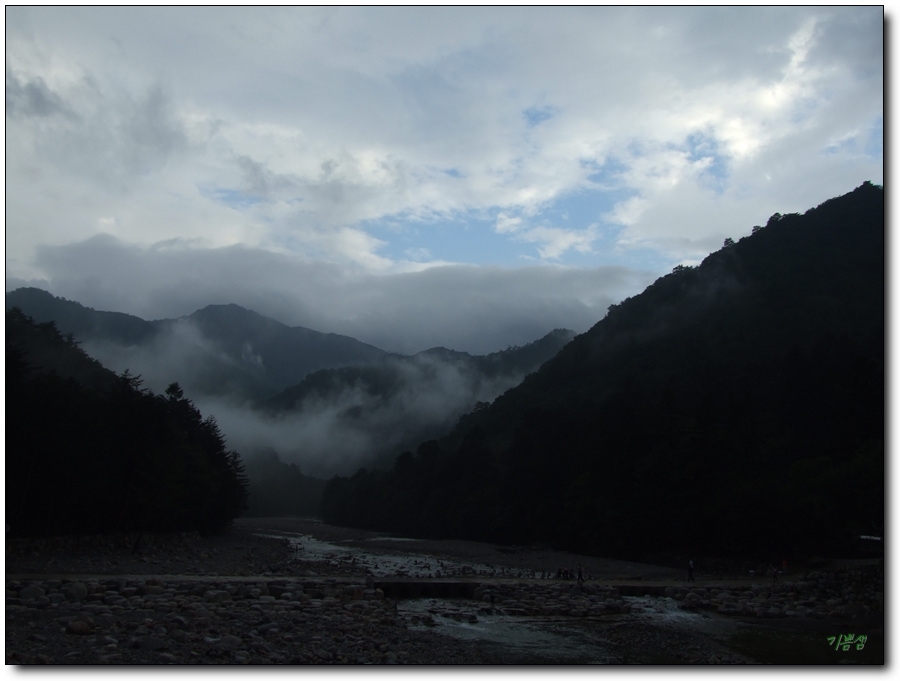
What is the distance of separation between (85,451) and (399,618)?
21003mm

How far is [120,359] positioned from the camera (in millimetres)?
67625

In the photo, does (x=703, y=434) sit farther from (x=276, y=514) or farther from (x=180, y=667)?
(x=276, y=514)

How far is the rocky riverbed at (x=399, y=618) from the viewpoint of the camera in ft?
44.9

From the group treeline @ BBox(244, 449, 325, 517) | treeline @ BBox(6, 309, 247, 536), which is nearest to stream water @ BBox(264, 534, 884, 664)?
treeline @ BBox(6, 309, 247, 536)

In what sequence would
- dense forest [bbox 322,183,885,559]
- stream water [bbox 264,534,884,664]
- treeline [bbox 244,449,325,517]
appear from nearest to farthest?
stream water [bbox 264,534,884,664] → dense forest [bbox 322,183,885,559] → treeline [bbox 244,449,325,517]

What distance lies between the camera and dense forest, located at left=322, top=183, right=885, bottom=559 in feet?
113

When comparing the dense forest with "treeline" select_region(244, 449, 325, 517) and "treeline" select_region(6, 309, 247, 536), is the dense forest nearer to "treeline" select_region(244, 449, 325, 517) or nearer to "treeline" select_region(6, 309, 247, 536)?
"treeline" select_region(6, 309, 247, 536)

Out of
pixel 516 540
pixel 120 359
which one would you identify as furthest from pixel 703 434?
pixel 120 359

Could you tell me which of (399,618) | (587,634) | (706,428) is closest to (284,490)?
(706,428)

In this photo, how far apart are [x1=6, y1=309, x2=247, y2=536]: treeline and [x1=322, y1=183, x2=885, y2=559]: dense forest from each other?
27238mm

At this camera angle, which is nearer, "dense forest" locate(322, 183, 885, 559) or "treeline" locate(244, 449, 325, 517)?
"dense forest" locate(322, 183, 885, 559)

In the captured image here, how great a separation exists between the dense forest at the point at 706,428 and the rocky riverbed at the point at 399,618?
18.1ft

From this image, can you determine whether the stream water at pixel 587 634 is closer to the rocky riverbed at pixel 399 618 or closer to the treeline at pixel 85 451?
the rocky riverbed at pixel 399 618

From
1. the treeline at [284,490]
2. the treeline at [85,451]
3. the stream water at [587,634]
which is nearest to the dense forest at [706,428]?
the stream water at [587,634]
